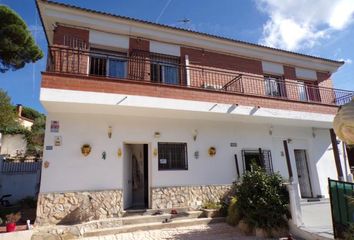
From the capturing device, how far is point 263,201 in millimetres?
7527

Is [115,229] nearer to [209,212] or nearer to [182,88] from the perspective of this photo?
[209,212]

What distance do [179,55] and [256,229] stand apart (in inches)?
323

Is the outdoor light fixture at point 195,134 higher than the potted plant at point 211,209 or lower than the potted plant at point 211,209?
higher

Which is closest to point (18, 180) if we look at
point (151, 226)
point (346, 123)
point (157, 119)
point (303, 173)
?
point (157, 119)

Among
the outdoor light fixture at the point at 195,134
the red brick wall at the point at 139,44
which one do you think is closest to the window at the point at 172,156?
the outdoor light fixture at the point at 195,134

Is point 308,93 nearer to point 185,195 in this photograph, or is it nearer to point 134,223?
point 185,195

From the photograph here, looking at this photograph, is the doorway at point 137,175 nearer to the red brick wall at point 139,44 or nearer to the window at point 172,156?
the window at point 172,156

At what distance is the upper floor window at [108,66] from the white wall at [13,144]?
17.4 meters

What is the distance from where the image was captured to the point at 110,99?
8586 mm

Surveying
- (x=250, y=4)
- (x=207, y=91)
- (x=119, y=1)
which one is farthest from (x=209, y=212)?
(x=119, y=1)

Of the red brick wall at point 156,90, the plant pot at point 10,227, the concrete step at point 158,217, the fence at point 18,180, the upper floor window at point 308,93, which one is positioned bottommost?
the concrete step at point 158,217

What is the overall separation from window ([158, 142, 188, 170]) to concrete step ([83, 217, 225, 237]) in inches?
89.1

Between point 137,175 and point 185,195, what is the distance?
246cm

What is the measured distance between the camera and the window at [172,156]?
34.1ft
